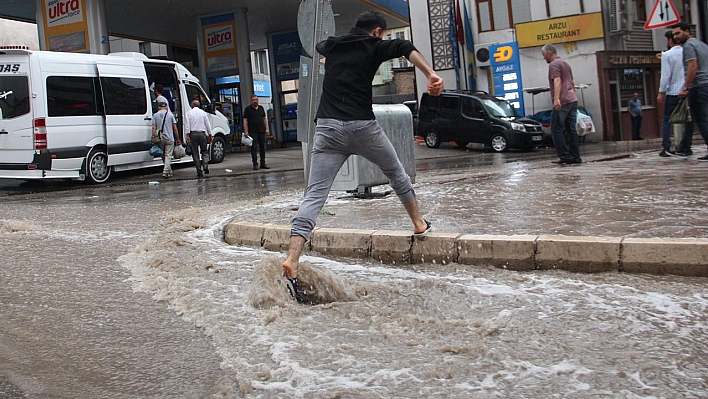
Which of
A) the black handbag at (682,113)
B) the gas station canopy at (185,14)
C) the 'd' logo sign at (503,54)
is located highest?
the gas station canopy at (185,14)

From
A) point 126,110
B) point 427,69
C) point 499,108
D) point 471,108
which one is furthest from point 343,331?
point 499,108

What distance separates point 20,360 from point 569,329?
2657 millimetres

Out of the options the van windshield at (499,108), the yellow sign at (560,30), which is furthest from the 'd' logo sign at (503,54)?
the van windshield at (499,108)

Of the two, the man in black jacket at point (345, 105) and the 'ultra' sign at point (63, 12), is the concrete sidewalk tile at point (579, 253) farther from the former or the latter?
the 'ultra' sign at point (63, 12)

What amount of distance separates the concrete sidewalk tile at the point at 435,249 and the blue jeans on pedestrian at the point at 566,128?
6.49 metres

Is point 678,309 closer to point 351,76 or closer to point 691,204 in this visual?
point 351,76

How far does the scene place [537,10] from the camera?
2719 cm

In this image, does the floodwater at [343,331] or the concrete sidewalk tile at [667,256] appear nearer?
the floodwater at [343,331]

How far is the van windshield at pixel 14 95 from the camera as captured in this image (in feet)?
46.5

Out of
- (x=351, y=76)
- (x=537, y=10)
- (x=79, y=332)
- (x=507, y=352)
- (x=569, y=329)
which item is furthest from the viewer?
(x=537, y=10)

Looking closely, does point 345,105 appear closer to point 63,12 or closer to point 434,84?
point 434,84

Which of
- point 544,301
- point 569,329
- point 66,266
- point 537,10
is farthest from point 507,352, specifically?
point 537,10

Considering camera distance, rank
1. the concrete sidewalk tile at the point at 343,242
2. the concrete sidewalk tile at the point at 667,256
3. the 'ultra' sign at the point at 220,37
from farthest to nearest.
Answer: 1. the 'ultra' sign at the point at 220,37
2. the concrete sidewalk tile at the point at 343,242
3. the concrete sidewalk tile at the point at 667,256

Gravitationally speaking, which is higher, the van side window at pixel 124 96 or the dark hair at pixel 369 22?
the van side window at pixel 124 96
